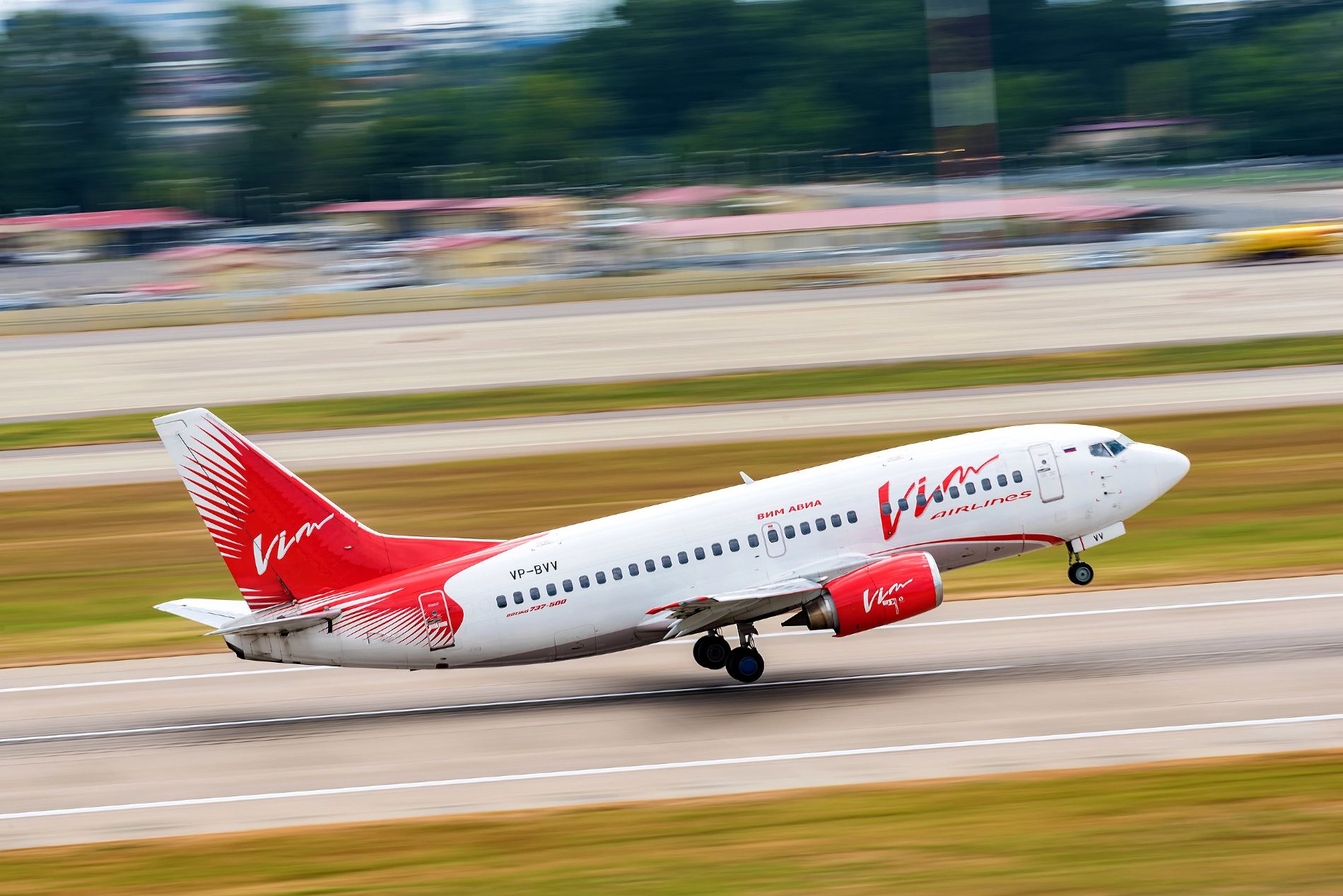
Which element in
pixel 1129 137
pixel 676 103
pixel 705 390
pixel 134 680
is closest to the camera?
pixel 134 680

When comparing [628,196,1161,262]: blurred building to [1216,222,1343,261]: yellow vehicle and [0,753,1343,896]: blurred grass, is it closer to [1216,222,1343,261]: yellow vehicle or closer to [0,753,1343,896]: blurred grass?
[1216,222,1343,261]: yellow vehicle

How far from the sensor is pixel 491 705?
29.7m

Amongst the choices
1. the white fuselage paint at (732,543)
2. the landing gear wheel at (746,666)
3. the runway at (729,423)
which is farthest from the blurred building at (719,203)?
the landing gear wheel at (746,666)

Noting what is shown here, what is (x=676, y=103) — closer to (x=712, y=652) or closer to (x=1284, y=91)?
(x=1284, y=91)

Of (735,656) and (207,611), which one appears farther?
(735,656)

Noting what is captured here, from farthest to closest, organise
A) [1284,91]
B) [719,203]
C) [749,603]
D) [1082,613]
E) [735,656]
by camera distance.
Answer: [1284,91] < [719,203] < [1082,613] < [735,656] < [749,603]

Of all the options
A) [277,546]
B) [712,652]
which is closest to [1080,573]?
[712,652]

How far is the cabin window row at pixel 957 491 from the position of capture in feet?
95.2

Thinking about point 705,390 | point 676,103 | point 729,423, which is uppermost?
point 676,103

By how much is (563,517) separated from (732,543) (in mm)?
16309

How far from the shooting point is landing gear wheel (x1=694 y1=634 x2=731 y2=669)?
97.5 ft

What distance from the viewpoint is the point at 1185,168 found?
15088 centimetres

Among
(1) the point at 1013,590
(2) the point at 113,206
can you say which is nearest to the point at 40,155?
(2) the point at 113,206

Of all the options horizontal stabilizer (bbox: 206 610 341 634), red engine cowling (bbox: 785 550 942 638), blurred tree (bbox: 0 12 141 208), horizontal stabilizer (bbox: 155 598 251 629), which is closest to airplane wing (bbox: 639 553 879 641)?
red engine cowling (bbox: 785 550 942 638)
